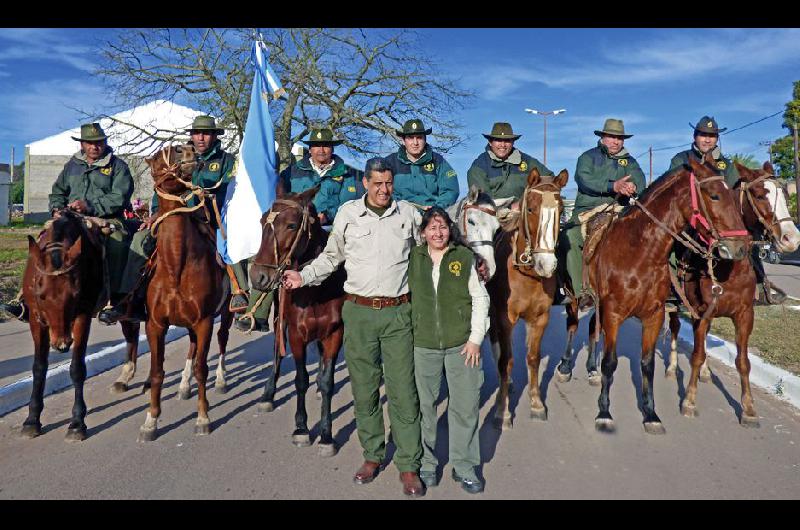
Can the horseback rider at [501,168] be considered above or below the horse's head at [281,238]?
above

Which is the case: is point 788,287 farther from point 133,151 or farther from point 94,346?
point 133,151

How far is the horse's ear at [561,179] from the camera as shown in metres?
5.53

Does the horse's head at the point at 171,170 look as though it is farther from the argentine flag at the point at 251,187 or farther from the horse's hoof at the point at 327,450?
→ the horse's hoof at the point at 327,450

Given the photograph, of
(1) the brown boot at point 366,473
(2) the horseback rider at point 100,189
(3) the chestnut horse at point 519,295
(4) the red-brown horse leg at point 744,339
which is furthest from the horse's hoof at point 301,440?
(4) the red-brown horse leg at point 744,339

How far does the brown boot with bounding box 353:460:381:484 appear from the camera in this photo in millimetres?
4684

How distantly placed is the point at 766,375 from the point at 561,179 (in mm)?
4327

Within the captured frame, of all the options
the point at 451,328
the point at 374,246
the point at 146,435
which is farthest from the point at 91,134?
the point at 451,328

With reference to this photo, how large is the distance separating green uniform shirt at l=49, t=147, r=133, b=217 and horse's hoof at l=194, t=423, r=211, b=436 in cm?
260

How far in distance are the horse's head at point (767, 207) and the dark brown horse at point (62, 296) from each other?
6895 millimetres

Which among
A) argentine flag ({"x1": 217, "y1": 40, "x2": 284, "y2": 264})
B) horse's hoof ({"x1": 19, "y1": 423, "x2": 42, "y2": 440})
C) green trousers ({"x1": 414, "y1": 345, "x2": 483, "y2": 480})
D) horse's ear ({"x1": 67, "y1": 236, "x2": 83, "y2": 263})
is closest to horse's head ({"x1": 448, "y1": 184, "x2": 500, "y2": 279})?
green trousers ({"x1": 414, "y1": 345, "x2": 483, "y2": 480})

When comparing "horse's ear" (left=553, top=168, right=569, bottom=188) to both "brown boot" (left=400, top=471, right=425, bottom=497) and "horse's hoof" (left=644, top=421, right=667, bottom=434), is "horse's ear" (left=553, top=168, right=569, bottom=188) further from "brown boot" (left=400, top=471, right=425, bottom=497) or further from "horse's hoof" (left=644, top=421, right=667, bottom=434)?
"brown boot" (left=400, top=471, right=425, bottom=497)
